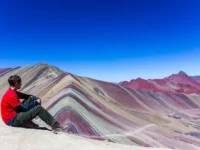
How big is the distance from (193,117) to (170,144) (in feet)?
76.8

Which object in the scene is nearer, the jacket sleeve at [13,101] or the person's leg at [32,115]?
the jacket sleeve at [13,101]

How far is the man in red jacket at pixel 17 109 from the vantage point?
6.04m

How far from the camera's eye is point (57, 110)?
63.8ft

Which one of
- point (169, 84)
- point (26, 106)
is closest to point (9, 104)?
point (26, 106)

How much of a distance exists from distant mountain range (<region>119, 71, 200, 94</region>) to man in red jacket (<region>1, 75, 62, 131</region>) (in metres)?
59.1

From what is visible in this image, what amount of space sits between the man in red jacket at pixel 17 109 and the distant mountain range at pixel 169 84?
59.1 m

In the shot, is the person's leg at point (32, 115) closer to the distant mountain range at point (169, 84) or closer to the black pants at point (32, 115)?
the black pants at point (32, 115)

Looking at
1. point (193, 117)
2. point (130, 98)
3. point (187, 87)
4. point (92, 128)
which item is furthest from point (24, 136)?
point (187, 87)

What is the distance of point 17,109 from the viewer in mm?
6215

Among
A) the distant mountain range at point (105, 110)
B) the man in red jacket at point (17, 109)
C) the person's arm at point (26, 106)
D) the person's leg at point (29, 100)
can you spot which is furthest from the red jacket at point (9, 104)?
the distant mountain range at point (105, 110)

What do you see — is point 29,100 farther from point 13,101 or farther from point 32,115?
point 13,101

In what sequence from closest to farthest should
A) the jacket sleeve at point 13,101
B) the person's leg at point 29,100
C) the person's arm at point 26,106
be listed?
the jacket sleeve at point 13,101 < the person's arm at point 26,106 < the person's leg at point 29,100

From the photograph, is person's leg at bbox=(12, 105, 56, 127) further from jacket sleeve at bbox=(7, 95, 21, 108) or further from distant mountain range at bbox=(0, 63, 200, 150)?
distant mountain range at bbox=(0, 63, 200, 150)

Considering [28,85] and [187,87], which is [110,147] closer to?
[28,85]
